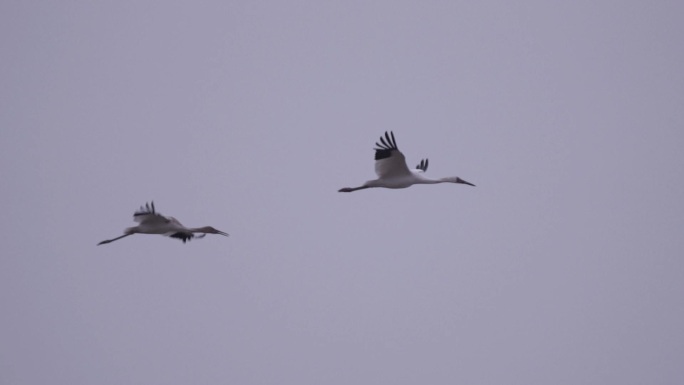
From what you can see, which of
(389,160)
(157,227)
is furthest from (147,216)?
(389,160)

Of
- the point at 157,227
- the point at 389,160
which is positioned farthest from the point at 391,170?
the point at 157,227

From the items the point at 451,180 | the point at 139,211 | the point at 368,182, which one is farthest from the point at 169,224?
the point at 451,180

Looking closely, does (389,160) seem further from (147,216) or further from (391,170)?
(147,216)

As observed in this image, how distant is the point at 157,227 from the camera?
21344 mm

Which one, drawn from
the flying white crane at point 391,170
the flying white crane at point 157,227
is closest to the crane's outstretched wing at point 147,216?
the flying white crane at point 157,227

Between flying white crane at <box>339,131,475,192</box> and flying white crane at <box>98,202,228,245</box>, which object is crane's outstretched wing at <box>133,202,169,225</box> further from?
flying white crane at <box>339,131,475,192</box>

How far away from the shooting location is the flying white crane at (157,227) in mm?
20734

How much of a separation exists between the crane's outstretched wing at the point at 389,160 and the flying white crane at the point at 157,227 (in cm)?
338

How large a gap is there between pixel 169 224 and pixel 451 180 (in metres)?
5.93

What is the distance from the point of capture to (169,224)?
21438 mm

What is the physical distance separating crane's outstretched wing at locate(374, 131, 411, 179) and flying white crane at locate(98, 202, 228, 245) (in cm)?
338

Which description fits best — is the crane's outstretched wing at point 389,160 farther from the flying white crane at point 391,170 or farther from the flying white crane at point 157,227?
the flying white crane at point 157,227

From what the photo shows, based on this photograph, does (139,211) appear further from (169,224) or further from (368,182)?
(368,182)

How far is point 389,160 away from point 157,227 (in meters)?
4.90
